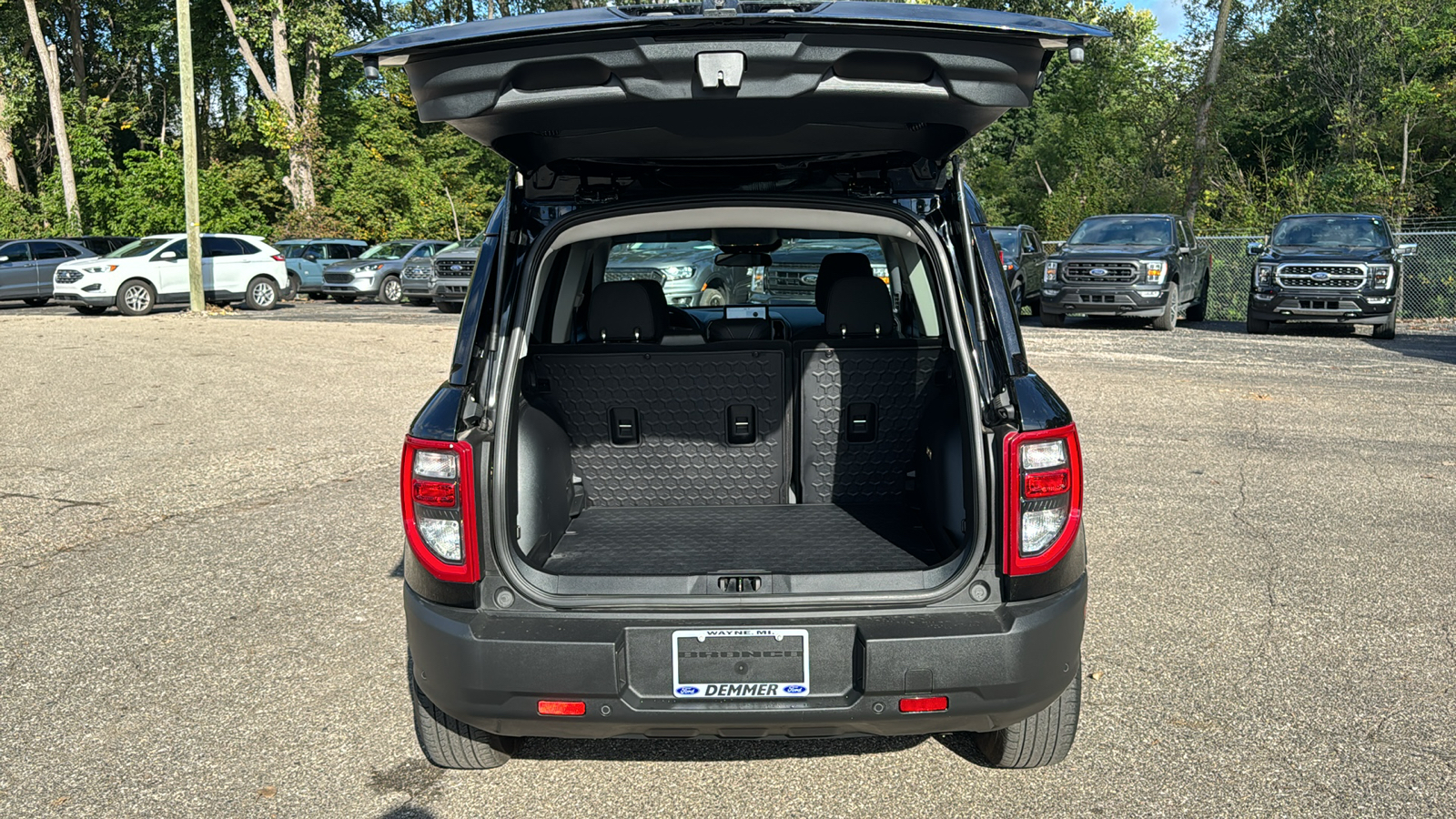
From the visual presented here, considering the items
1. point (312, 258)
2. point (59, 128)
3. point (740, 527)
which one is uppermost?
point (59, 128)

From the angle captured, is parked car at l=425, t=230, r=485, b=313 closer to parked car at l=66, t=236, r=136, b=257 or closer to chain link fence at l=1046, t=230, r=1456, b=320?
parked car at l=66, t=236, r=136, b=257

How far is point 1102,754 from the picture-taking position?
368 cm

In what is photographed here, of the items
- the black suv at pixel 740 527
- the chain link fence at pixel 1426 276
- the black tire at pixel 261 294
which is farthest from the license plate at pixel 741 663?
the black tire at pixel 261 294

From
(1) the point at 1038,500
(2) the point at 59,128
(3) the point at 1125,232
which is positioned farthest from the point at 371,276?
(1) the point at 1038,500

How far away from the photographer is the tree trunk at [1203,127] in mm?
29703

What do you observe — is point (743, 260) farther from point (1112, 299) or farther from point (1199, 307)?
point (1199, 307)

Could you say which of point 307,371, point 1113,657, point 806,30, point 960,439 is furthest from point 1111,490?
point 307,371

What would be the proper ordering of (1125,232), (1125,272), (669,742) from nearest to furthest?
(669,742), (1125,272), (1125,232)

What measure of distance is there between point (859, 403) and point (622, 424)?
846mm

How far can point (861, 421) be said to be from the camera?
4293 mm

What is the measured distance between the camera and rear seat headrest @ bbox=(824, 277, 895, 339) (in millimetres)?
4395

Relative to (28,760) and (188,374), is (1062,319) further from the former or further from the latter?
(28,760)

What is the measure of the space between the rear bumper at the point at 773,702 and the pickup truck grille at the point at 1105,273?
16375 millimetres

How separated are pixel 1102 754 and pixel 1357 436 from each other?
6659 millimetres
